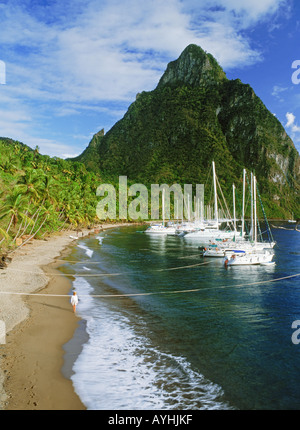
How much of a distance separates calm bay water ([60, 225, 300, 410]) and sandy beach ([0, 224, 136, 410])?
3.32 ft

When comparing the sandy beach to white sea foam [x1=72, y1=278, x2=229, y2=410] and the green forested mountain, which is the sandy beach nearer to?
white sea foam [x1=72, y1=278, x2=229, y2=410]

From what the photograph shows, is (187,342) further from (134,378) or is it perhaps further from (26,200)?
(26,200)

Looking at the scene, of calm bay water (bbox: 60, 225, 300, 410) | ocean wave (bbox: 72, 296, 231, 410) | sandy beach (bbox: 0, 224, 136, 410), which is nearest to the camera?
sandy beach (bbox: 0, 224, 136, 410)

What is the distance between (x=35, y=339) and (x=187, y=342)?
29.8 feet

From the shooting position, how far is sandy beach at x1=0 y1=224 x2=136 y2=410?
12547mm

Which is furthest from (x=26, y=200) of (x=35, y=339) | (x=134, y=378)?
(x=134, y=378)

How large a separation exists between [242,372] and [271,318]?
939 cm

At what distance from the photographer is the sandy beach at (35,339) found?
1255 centimetres

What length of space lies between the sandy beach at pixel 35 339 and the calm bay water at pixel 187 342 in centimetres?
101

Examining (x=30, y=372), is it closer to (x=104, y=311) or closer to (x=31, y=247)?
(x=104, y=311)

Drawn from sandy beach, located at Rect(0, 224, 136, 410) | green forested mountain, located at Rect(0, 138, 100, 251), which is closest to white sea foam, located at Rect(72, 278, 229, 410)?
sandy beach, located at Rect(0, 224, 136, 410)

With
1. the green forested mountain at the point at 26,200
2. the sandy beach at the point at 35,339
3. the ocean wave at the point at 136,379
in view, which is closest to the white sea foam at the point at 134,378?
the ocean wave at the point at 136,379

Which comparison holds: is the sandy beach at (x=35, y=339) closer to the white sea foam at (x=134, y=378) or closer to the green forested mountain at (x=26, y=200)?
the white sea foam at (x=134, y=378)
